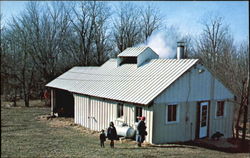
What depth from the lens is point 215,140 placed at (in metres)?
16.3

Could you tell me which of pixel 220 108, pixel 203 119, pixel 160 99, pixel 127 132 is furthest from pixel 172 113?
pixel 220 108

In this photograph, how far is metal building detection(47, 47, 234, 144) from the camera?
1443 cm

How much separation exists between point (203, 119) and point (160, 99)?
404cm

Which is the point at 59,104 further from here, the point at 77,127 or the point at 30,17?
the point at 30,17

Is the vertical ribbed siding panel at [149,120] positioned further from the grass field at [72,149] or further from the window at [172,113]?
the window at [172,113]

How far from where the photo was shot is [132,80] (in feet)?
56.5

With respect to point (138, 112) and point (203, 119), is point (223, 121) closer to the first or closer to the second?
point (203, 119)

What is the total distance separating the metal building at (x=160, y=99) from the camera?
14.4 meters

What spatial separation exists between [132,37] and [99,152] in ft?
120

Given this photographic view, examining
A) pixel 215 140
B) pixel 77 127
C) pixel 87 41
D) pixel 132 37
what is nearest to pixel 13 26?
pixel 87 41

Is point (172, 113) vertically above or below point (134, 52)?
below

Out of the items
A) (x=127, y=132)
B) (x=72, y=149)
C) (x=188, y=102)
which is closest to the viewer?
(x=72, y=149)

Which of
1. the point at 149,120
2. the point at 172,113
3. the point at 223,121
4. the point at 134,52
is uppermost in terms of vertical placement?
the point at 134,52

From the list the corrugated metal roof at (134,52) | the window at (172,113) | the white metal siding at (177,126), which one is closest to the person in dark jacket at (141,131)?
the white metal siding at (177,126)
